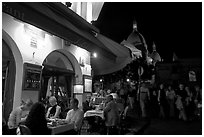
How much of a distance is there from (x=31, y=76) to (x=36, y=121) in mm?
2046

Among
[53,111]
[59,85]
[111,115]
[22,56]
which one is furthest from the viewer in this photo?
[59,85]

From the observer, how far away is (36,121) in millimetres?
3127

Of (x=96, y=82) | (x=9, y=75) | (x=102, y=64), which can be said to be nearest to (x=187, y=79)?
(x=96, y=82)

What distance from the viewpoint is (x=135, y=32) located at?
14.8 metres

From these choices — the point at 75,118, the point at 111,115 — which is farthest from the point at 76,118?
the point at 111,115

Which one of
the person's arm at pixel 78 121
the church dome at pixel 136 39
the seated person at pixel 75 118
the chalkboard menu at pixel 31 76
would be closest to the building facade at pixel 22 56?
the chalkboard menu at pixel 31 76

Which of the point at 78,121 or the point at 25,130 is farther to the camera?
the point at 78,121

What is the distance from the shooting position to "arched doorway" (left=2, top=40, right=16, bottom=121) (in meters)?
4.62

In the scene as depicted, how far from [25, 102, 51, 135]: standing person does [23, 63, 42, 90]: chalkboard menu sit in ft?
5.76

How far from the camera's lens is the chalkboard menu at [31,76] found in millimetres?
4754

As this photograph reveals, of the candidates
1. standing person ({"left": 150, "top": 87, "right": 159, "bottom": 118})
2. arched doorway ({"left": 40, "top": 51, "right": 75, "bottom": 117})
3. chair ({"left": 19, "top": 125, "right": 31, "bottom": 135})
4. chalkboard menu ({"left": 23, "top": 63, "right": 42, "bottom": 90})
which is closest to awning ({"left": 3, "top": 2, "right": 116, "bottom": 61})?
chalkboard menu ({"left": 23, "top": 63, "right": 42, "bottom": 90})

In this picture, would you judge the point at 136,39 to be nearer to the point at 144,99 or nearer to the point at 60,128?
the point at 144,99

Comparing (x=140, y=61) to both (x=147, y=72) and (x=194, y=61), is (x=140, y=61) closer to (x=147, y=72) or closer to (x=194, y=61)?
(x=147, y=72)

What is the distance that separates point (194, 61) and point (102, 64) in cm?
2019
